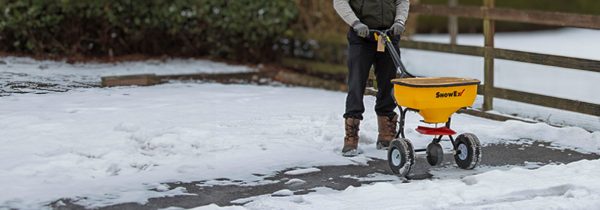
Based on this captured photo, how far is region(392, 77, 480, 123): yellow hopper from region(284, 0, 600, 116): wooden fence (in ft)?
7.68

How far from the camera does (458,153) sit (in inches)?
305

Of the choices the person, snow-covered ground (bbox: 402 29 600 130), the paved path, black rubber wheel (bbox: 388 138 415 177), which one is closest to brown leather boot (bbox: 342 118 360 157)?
the person

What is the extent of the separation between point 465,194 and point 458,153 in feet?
3.62

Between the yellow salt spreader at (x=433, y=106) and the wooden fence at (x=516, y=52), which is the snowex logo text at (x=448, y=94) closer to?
the yellow salt spreader at (x=433, y=106)

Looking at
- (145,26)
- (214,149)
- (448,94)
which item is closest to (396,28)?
(448,94)

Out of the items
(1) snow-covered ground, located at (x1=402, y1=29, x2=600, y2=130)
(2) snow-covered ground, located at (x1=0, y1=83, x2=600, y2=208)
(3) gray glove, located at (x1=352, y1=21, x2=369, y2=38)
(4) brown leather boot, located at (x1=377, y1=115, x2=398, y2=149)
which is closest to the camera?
(2) snow-covered ground, located at (x1=0, y1=83, x2=600, y2=208)

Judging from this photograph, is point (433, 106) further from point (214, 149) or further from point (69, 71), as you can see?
point (69, 71)

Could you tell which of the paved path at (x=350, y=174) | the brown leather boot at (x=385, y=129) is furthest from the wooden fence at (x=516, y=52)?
the brown leather boot at (x=385, y=129)

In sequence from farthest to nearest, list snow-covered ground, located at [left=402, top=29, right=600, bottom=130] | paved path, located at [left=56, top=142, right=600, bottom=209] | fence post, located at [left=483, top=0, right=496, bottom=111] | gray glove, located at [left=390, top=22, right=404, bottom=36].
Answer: snow-covered ground, located at [left=402, top=29, right=600, bottom=130] < fence post, located at [left=483, top=0, right=496, bottom=111] < gray glove, located at [left=390, top=22, right=404, bottom=36] < paved path, located at [left=56, top=142, right=600, bottom=209]

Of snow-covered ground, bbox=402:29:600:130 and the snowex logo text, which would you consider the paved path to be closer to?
the snowex logo text

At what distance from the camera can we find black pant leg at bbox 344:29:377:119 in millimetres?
8109

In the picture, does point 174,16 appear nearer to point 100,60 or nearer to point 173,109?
point 100,60

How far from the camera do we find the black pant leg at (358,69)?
811 centimetres

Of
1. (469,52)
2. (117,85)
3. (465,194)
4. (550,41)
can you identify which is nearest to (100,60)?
(117,85)
